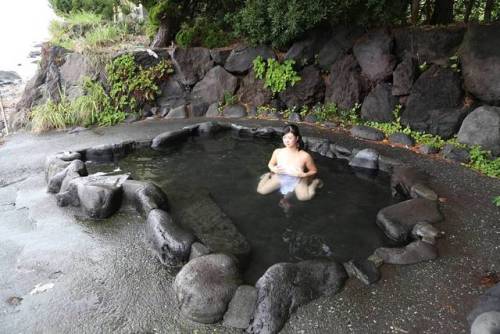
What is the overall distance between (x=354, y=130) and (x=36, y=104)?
330 inches

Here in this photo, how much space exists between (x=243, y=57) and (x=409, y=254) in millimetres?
6911

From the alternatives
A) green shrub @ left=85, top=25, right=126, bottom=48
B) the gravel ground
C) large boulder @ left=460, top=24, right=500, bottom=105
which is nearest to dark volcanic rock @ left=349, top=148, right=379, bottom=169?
the gravel ground

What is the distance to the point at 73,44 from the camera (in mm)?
10711

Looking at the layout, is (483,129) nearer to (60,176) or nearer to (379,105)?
(379,105)

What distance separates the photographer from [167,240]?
414 centimetres

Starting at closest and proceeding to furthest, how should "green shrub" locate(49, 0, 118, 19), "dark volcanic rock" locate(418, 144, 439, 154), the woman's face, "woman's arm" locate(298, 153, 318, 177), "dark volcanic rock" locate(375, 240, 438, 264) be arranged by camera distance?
"dark volcanic rock" locate(375, 240, 438, 264) → the woman's face → "woman's arm" locate(298, 153, 318, 177) → "dark volcanic rock" locate(418, 144, 439, 154) → "green shrub" locate(49, 0, 118, 19)

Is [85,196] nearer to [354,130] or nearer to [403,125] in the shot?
[354,130]

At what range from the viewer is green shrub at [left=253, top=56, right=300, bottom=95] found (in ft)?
28.8

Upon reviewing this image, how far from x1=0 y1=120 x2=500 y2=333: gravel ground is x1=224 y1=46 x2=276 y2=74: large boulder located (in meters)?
5.03

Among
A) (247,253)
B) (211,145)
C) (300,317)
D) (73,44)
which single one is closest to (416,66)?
(211,145)

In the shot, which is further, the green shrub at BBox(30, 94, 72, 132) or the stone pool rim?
Answer: the green shrub at BBox(30, 94, 72, 132)

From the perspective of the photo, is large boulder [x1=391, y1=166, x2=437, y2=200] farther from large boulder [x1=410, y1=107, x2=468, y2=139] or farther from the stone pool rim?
large boulder [x1=410, y1=107, x2=468, y2=139]

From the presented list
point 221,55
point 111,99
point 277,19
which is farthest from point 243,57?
point 111,99

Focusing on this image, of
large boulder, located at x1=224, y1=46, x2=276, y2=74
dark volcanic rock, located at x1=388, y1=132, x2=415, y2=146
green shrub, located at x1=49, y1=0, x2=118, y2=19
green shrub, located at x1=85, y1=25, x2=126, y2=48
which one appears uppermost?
green shrub, located at x1=49, y1=0, x2=118, y2=19
